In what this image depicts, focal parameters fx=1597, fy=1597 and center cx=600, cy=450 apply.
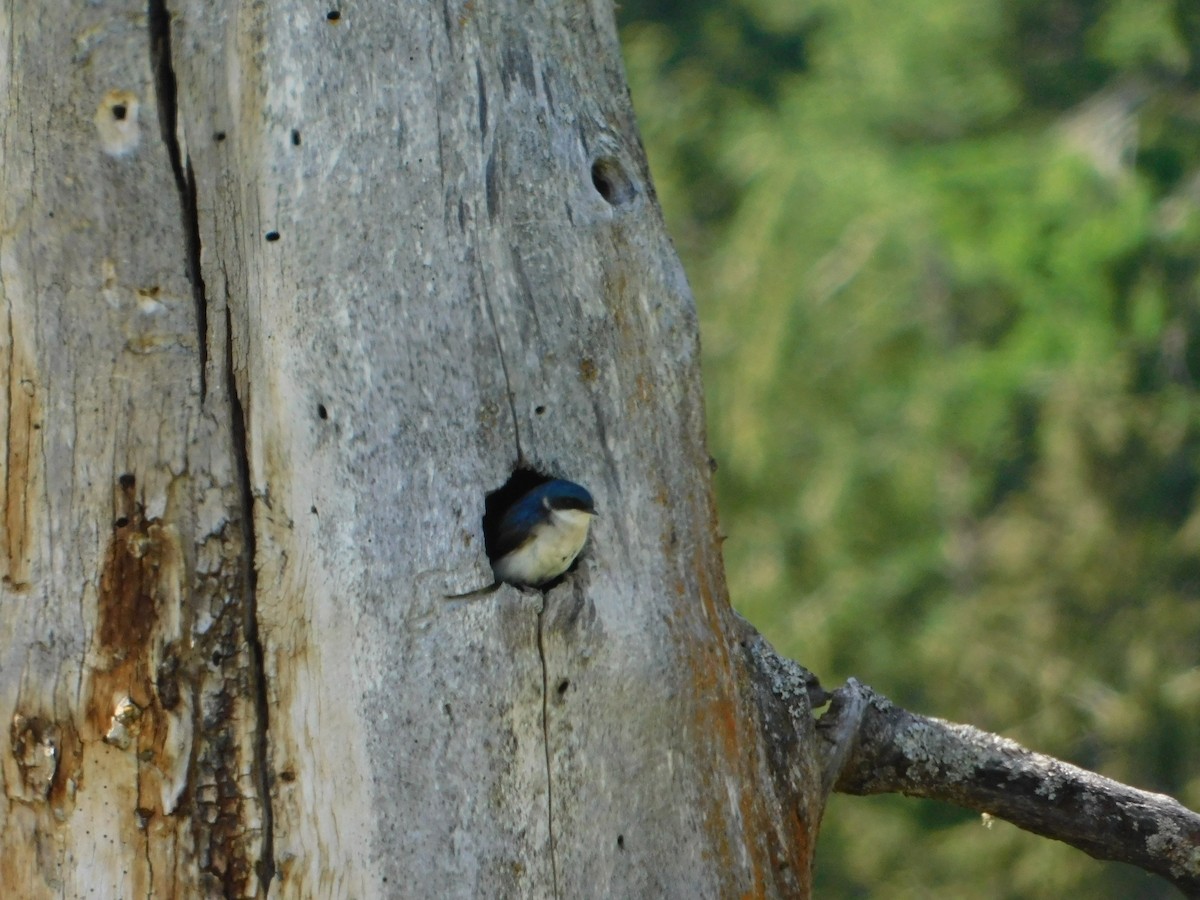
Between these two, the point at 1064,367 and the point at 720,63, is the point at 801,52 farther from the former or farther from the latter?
the point at 1064,367

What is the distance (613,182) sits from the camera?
3.12 meters

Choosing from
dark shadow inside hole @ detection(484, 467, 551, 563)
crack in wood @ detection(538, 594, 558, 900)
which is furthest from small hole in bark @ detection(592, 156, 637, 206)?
crack in wood @ detection(538, 594, 558, 900)

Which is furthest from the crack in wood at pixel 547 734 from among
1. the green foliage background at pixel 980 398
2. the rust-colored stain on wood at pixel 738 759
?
the green foliage background at pixel 980 398

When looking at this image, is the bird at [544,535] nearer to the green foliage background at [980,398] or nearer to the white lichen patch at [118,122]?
the white lichen patch at [118,122]

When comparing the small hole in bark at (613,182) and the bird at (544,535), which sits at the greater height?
the small hole in bark at (613,182)

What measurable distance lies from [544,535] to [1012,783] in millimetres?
1191

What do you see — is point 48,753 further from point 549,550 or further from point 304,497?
point 549,550

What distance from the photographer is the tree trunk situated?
271 centimetres

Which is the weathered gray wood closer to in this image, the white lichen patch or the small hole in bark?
the white lichen patch

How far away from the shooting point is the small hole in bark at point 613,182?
311 centimetres

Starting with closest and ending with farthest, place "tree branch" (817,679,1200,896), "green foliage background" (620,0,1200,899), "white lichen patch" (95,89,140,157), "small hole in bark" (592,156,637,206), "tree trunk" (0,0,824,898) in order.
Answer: "tree trunk" (0,0,824,898), "white lichen patch" (95,89,140,157), "small hole in bark" (592,156,637,206), "tree branch" (817,679,1200,896), "green foliage background" (620,0,1200,899)

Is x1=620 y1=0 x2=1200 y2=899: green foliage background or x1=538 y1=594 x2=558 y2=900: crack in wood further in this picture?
x1=620 y1=0 x2=1200 y2=899: green foliage background

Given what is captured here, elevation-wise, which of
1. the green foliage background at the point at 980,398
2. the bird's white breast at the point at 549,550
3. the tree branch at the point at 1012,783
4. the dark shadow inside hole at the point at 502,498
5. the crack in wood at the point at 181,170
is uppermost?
the green foliage background at the point at 980,398

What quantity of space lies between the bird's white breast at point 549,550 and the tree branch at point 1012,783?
759mm
